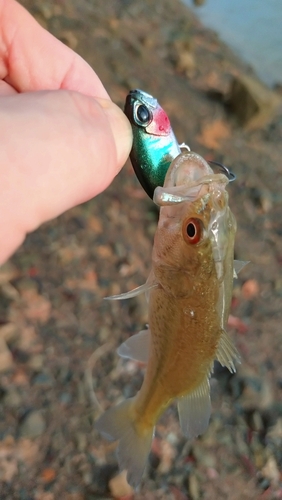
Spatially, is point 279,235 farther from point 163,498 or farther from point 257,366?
point 163,498

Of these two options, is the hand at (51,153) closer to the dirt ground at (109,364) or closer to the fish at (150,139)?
the fish at (150,139)

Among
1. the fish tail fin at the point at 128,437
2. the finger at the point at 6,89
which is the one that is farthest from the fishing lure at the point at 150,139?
the fish tail fin at the point at 128,437

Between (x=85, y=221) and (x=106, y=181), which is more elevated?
(x=106, y=181)

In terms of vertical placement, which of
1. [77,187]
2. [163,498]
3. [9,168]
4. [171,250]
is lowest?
[163,498]

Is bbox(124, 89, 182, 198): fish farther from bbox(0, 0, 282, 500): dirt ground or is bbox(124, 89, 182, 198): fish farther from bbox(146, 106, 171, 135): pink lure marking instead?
bbox(0, 0, 282, 500): dirt ground

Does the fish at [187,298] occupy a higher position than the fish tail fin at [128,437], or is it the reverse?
the fish at [187,298]

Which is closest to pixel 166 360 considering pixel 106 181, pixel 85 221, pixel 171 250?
pixel 171 250
